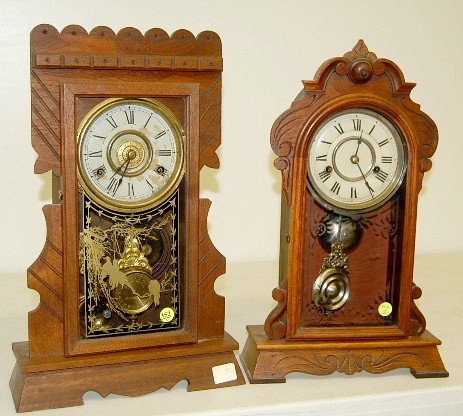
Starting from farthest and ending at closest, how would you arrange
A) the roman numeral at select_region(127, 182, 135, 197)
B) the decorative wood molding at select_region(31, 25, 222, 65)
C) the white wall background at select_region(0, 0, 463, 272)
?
the white wall background at select_region(0, 0, 463, 272)
the roman numeral at select_region(127, 182, 135, 197)
the decorative wood molding at select_region(31, 25, 222, 65)

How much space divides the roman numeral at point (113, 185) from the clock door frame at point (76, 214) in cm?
7

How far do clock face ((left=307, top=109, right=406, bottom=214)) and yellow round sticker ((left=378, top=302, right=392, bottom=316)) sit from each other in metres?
0.22

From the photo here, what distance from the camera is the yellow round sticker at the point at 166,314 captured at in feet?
5.45

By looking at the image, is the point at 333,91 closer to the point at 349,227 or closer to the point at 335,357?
the point at 349,227

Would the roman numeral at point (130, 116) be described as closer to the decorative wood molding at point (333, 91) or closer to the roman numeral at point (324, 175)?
the decorative wood molding at point (333, 91)

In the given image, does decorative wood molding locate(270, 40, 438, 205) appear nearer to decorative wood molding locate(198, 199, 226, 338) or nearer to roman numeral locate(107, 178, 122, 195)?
decorative wood molding locate(198, 199, 226, 338)

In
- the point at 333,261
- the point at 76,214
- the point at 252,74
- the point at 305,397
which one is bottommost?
the point at 305,397

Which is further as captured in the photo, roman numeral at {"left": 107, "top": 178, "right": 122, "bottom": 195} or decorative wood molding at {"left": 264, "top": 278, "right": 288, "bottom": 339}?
decorative wood molding at {"left": 264, "top": 278, "right": 288, "bottom": 339}

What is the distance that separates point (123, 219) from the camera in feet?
5.25

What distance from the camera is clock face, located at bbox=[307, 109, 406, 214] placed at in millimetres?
1642

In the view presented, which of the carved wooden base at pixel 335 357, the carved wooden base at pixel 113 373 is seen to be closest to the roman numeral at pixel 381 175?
the carved wooden base at pixel 335 357

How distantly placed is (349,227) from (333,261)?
82 millimetres

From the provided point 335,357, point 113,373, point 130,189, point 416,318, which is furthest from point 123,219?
point 416,318

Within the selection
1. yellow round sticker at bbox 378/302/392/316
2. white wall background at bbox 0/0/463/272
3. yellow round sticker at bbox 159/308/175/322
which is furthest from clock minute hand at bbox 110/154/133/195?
white wall background at bbox 0/0/463/272
